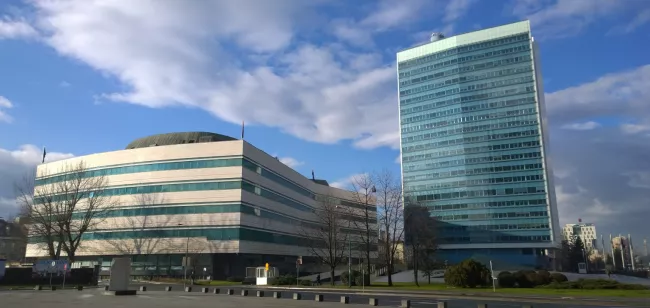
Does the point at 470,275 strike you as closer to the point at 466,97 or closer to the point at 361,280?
the point at 361,280

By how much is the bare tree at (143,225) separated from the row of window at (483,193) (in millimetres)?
85300

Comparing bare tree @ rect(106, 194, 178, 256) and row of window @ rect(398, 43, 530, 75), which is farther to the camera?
row of window @ rect(398, 43, 530, 75)

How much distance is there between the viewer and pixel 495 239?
130 meters

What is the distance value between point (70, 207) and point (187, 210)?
16498mm

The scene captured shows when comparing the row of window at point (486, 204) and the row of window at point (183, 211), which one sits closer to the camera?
the row of window at point (183, 211)

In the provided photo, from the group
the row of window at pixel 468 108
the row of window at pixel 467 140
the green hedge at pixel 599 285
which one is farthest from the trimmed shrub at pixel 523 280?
the row of window at pixel 468 108

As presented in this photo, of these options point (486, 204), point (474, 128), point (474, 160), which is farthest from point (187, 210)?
point (474, 128)

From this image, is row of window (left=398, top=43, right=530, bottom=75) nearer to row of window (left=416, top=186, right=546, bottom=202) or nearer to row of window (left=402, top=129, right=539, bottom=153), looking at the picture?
row of window (left=402, top=129, right=539, bottom=153)

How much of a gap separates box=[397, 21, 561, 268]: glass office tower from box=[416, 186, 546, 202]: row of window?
0.27m

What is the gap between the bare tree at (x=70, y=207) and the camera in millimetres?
66500

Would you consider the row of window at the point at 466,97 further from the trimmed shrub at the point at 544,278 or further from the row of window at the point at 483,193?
the trimmed shrub at the point at 544,278

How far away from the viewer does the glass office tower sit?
126688 millimetres

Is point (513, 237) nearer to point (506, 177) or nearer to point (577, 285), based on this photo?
point (506, 177)

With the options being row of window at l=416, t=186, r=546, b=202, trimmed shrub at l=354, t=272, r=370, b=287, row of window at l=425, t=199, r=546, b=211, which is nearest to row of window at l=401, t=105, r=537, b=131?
row of window at l=416, t=186, r=546, b=202
